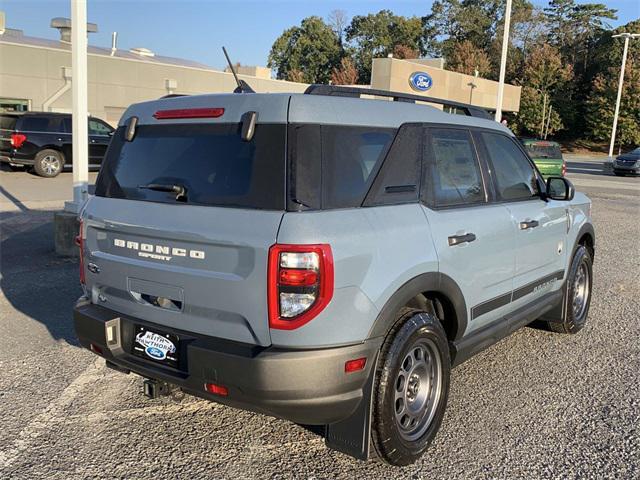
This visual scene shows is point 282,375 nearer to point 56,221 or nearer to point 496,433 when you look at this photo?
point 496,433

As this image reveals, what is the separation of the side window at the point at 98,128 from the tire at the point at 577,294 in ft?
58.3

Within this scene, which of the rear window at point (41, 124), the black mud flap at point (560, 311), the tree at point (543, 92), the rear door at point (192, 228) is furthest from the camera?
the tree at point (543, 92)

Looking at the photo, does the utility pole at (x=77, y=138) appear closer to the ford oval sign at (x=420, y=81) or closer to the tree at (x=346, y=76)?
the ford oval sign at (x=420, y=81)

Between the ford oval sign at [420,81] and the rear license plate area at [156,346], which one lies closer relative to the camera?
the rear license plate area at [156,346]

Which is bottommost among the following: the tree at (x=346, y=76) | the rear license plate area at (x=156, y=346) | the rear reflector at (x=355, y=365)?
the rear license plate area at (x=156, y=346)

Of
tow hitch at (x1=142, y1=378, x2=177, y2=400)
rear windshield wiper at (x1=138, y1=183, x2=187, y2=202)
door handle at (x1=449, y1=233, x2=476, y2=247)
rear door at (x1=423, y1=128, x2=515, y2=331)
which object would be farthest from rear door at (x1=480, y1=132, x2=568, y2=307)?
tow hitch at (x1=142, y1=378, x2=177, y2=400)

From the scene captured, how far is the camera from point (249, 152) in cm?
288

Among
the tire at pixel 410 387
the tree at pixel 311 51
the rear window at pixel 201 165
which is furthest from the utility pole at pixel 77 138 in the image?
the tree at pixel 311 51

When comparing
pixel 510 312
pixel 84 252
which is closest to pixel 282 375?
pixel 84 252

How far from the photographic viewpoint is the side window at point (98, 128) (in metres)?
19.7

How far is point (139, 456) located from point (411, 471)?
1508 mm

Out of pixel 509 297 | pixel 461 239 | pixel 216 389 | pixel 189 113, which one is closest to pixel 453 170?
pixel 461 239

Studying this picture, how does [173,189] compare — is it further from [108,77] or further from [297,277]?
[108,77]

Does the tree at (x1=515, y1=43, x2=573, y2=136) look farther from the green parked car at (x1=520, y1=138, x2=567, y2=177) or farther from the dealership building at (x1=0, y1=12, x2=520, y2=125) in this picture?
the green parked car at (x1=520, y1=138, x2=567, y2=177)
